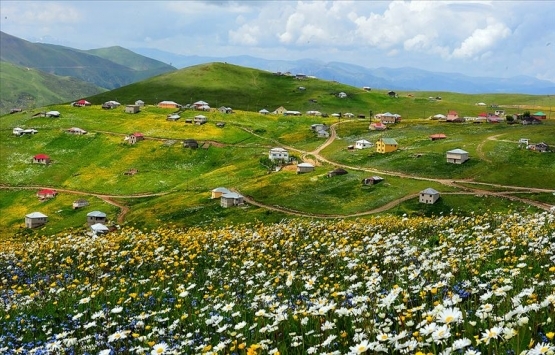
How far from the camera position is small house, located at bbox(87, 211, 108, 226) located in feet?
308

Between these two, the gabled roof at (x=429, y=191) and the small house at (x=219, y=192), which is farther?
the small house at (x=219, y=192)

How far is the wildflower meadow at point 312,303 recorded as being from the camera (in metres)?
8.98

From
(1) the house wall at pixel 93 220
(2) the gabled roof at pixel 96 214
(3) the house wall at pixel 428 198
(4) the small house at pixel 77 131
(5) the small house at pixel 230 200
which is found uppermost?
(4) the small house at pixel 77 131

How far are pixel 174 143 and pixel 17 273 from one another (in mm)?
130884

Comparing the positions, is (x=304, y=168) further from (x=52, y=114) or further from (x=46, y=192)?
(x=52, y=114)

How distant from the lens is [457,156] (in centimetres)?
9962

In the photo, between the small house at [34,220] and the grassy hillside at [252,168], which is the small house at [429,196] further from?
the small house at [34,220]

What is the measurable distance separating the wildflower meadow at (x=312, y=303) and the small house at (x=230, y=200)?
6366 centimetres

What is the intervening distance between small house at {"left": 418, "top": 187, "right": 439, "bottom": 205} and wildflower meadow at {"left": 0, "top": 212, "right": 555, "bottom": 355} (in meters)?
55.3

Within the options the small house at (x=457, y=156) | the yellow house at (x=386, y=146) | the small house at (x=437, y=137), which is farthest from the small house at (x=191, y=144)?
the small house at (x=457, y=156)

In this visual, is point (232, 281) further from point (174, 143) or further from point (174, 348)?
point (174, 143)

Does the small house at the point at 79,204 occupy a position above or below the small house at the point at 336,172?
below

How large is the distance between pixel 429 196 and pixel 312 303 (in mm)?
71147

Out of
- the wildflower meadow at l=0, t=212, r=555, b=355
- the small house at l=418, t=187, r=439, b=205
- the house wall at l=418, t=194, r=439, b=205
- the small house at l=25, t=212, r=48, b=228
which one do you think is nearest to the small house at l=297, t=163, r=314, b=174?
the small house at l=418, t=187, r=439, b=205
